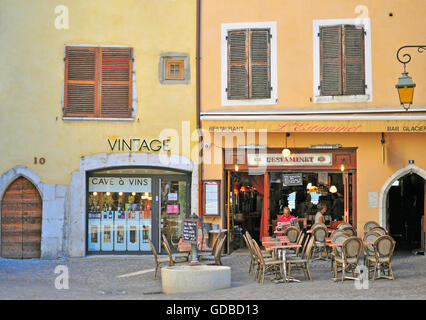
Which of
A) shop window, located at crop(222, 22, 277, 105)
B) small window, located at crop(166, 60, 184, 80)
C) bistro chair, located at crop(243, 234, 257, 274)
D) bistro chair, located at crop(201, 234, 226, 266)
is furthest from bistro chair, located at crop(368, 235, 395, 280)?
small window, located at crop(166, 60, 184, 80)

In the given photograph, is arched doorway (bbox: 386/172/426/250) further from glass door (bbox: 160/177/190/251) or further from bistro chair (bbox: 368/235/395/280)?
bistro chair (bbox: 368/235/395/280)

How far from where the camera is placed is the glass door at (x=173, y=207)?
18438 millimetres

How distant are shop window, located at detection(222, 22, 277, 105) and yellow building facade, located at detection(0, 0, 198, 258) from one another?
890 millimetres

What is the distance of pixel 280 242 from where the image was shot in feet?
47.1

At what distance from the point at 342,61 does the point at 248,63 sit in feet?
7.64

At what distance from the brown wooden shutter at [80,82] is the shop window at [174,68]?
169 cm

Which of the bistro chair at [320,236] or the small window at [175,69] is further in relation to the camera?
the small window at [175,69]

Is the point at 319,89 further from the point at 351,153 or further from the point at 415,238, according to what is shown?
the point at 415,238

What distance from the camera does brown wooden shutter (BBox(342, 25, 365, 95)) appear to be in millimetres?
17609

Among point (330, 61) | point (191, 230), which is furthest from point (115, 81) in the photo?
point (191, 230)

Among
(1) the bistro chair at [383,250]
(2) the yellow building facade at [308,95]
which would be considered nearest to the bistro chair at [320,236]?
(2) the yellow building facade at [308,95]

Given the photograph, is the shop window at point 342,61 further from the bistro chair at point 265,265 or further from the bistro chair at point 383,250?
the bistro chair at point 265,265

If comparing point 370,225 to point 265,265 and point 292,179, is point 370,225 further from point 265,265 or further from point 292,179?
point 265,265
